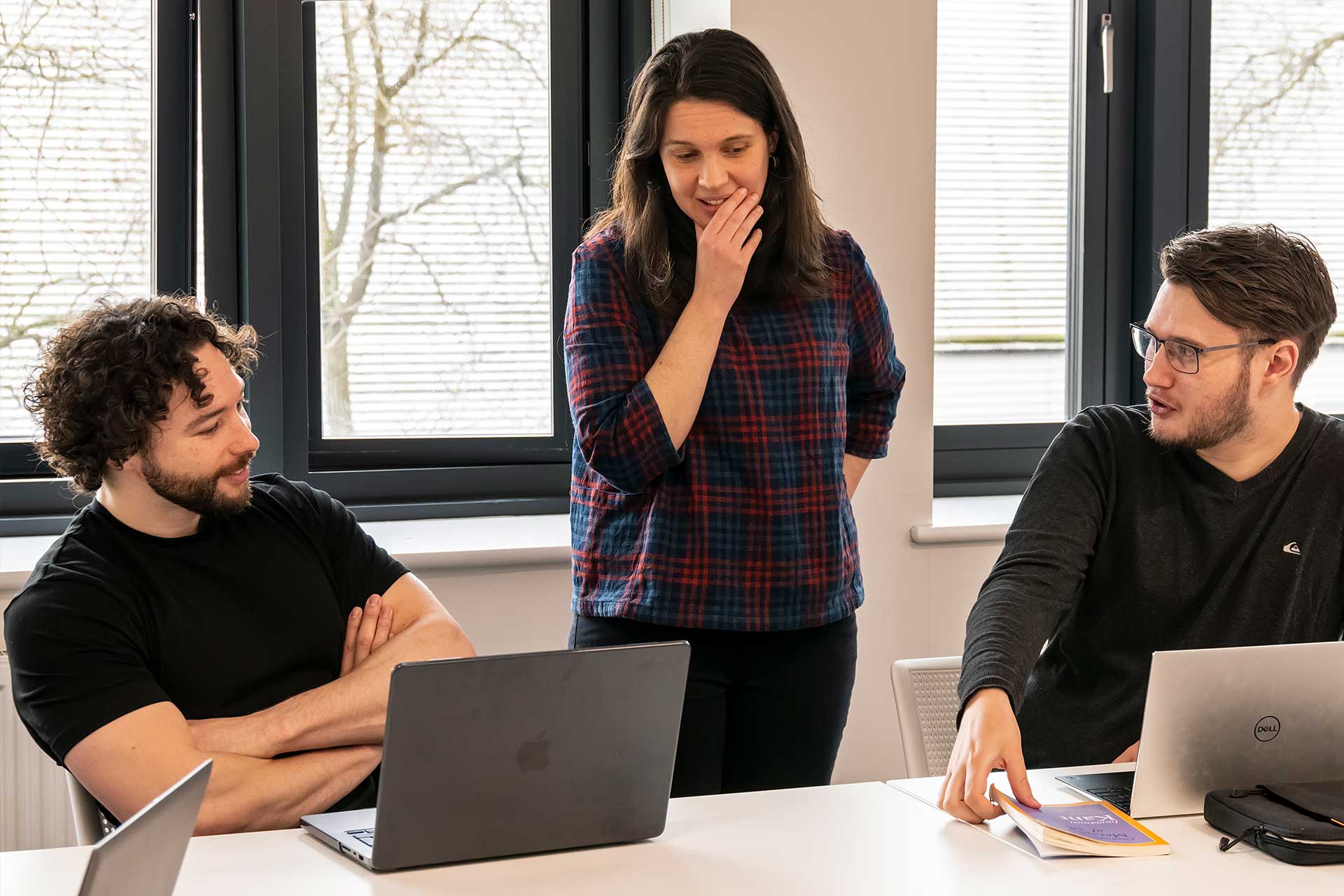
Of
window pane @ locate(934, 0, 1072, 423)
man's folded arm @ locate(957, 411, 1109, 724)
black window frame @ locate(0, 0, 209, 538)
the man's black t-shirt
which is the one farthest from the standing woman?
window pane @ locate(934, 0, 1072, 423)

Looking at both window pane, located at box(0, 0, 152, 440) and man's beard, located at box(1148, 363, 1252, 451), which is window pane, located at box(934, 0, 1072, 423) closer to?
man's beard, located at box(1148, 363, 1252, 451)

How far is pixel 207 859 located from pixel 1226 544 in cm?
137

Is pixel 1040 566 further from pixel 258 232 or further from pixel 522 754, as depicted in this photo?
pixel 258 232

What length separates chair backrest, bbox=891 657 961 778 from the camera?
1813 millimetres

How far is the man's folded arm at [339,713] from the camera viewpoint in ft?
5.30

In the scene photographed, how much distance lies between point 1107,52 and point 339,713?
2633mm

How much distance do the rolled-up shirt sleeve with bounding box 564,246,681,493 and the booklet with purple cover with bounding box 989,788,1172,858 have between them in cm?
62

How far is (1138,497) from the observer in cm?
183

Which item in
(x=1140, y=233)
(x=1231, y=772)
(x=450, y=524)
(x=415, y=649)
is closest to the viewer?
(x=1231, y=772)

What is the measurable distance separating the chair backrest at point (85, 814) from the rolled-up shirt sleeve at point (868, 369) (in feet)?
4.03

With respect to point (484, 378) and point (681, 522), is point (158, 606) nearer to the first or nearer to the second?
point (681, 522)

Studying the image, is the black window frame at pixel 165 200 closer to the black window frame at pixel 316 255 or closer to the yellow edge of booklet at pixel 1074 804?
the black window frame at pixel 316 255

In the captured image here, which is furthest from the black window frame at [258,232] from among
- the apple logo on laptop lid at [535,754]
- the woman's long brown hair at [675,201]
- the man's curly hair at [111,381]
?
the apple logo on laptop lid at [535,754]

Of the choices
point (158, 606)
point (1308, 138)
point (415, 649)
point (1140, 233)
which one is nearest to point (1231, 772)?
point (415, 649)
